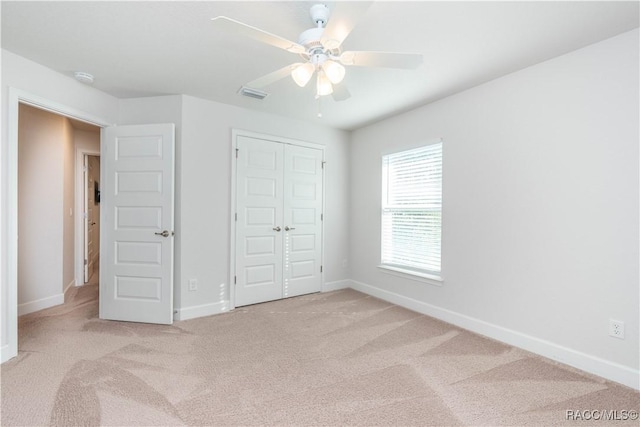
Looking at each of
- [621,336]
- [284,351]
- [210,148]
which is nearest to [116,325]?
[284,351]

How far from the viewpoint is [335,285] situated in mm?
4656

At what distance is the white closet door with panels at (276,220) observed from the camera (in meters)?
3.80

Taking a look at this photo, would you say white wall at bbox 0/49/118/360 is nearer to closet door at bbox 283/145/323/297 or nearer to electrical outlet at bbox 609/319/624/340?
closet door at bbox 283/145/323/297

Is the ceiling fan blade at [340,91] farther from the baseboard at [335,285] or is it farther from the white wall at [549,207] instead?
the baseboard at [335,285]

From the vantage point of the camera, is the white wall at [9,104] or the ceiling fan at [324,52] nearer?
the ceiling fan at [324,52]

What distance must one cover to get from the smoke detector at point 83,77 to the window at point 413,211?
10.9ft

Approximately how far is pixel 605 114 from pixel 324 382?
278 centimetres

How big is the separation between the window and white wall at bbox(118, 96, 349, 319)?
184cm

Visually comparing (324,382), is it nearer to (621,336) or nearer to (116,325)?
(621,336)

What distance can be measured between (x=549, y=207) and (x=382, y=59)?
6.24ft

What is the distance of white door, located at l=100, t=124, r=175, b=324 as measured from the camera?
322 cm

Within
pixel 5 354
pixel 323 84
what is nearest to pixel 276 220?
pixel 323 84

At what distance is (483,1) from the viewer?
1817 mm

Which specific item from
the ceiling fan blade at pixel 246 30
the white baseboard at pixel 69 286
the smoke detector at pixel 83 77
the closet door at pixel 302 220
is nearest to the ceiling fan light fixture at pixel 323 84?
the ceiling fan blade at pixel 246 30
